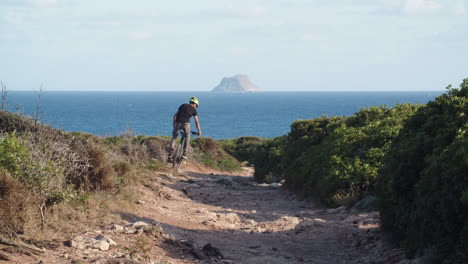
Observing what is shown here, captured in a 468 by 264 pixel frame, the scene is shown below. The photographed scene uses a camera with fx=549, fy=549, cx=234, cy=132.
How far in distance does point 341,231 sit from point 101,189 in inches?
168

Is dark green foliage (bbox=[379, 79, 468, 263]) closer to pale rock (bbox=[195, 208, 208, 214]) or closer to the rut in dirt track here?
the rut in dirt track

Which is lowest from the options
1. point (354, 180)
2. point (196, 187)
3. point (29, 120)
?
point (196, 187)

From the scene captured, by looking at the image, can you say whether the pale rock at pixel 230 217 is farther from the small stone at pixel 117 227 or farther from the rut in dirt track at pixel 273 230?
the small stone at pixel 117 227

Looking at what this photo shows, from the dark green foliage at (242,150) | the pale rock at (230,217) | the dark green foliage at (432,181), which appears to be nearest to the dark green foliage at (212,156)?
the dark green foliage at (242,150)

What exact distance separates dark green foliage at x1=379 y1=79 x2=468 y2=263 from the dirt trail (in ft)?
1.93

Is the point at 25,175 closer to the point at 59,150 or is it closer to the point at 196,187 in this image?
the point at 59,150

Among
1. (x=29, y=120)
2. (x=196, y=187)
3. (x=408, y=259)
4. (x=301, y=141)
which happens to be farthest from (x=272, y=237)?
(x=301, y=141)

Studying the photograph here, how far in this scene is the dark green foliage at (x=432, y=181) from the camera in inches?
215

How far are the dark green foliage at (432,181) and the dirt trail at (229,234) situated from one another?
0.59m

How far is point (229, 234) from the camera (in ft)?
30.4

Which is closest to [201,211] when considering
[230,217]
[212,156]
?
[230,217]

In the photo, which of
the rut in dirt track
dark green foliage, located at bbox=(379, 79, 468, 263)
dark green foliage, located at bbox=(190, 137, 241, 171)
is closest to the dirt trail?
the rut in dirt track

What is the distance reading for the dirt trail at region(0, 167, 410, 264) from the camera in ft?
22.0

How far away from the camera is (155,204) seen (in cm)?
1112
